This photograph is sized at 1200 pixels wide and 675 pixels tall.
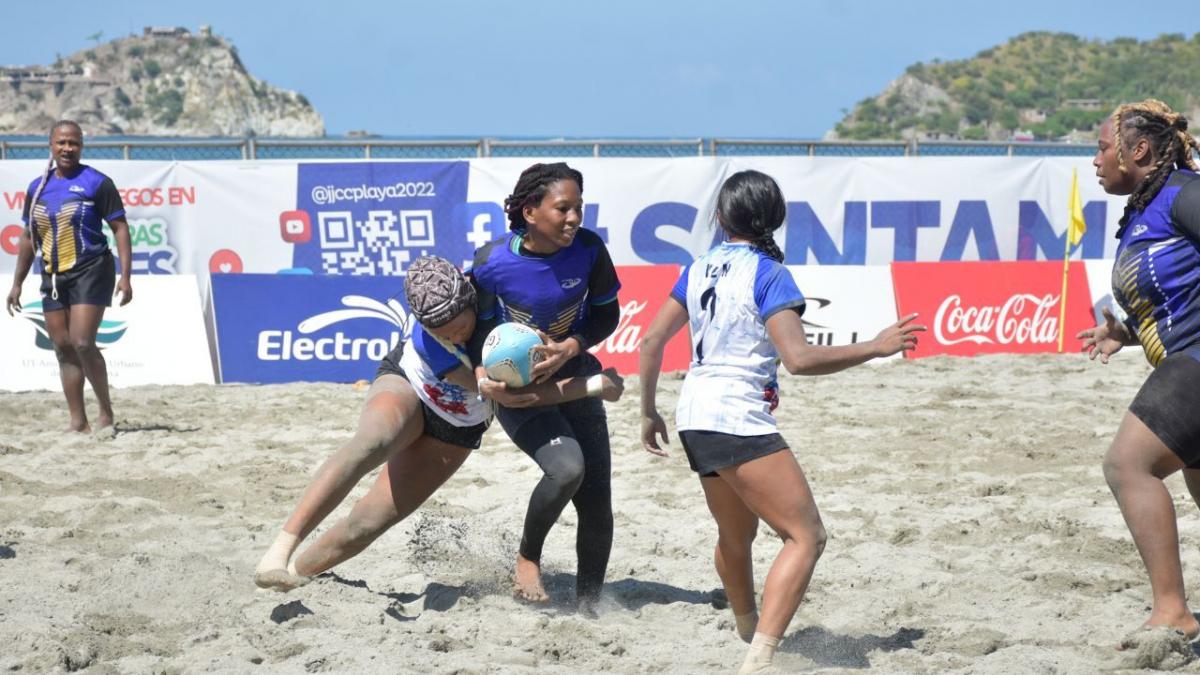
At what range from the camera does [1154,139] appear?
4.24m

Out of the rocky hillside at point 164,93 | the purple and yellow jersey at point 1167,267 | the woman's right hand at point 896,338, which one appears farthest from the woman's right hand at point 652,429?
the rocky hillside at point 164,93

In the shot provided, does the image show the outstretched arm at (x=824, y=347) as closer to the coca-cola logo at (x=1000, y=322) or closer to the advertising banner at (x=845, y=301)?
the advertising banner at (x=845, y=301)

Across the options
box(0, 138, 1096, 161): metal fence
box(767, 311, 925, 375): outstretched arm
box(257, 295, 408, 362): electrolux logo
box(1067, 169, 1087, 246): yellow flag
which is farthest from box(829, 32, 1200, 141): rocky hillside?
box(767, 311, 925, 375): outstretched arm

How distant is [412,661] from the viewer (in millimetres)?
4215

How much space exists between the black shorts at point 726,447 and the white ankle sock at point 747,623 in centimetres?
66

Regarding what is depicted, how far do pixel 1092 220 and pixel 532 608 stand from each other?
11272mm

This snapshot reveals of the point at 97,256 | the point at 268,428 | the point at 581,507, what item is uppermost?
the point at 97,256

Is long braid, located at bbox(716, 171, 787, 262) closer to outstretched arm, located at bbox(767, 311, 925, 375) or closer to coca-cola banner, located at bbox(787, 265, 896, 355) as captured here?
outstretched arm, located at bbox(767, 311, 925, 375)

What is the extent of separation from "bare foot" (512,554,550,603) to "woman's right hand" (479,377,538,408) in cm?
73

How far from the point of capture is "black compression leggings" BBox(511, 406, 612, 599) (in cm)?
471

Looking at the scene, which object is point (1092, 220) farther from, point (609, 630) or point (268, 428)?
point (609, 630)

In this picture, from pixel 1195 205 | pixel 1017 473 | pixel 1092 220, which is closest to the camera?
pixel 1195 205

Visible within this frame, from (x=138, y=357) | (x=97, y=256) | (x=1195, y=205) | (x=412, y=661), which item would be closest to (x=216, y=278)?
(x=138, y=357)

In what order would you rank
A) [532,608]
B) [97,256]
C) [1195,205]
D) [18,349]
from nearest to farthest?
[1195,205]
[532,608]
[97,256]
[18,349]
